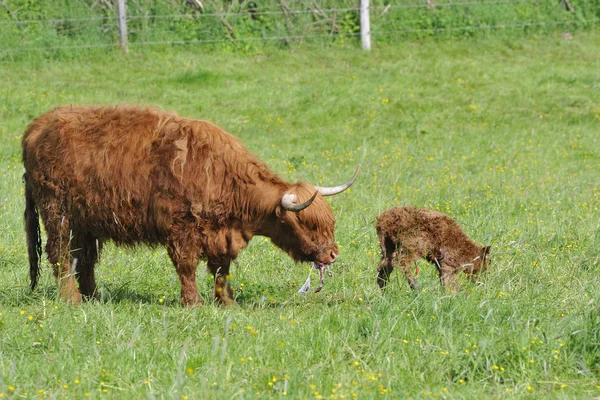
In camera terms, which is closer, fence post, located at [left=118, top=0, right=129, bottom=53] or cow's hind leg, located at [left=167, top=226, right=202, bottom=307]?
cow's hind leg, located at [left=167, top=226, right=202, bottom=307]

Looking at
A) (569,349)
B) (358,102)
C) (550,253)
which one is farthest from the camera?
(358,102)

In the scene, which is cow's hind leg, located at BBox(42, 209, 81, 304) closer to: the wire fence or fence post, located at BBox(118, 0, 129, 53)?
fence post, located at BBox(118, 0, 129, 53)

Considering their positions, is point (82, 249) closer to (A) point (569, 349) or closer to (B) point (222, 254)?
(B) point (222, 254)

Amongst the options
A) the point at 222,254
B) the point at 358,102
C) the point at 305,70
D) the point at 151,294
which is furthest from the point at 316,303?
the point at 305,70

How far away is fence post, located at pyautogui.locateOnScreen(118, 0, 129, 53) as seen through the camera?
19.0 metres

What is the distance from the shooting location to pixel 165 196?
299 inches

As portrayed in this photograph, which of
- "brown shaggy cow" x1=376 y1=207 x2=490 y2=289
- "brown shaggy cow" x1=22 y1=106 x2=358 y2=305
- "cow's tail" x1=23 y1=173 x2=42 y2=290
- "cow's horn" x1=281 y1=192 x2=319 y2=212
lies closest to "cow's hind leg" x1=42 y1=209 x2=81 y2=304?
"brown shaggy cow" x1=22 y1=106 x2=358 y2=305

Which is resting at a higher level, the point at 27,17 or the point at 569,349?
Answer: the point at 27,17

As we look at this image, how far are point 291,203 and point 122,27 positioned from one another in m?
12.5

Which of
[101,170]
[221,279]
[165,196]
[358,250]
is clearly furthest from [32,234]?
[358,250]

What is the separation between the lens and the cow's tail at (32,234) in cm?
792

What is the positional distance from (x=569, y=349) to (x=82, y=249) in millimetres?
4108

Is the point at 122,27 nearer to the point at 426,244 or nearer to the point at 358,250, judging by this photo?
the point at 358,250

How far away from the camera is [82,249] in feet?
26.3
